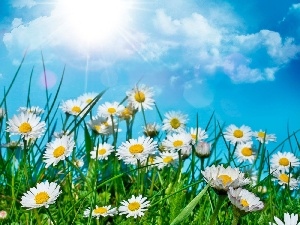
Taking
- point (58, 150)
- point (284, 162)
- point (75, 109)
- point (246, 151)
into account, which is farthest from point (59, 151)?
point (284, 162)

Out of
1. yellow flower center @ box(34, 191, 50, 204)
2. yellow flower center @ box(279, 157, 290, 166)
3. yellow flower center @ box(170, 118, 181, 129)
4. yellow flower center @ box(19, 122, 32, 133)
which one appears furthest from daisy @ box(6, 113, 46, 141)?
yellow flower center @ box(279, 157, 290, 166)

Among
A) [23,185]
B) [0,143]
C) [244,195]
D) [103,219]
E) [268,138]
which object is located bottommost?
[244,195]

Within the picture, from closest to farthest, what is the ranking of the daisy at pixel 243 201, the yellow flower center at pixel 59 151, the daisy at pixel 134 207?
the daisy at pixel 243 201, the daisy at pixel 134 207, the yellow flower center at pixel 59 151

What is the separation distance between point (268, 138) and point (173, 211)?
3.02 feet

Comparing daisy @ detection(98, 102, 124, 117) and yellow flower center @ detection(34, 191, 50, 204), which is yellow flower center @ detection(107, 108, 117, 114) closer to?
daisy @ detection(98, 102, 124, 117)

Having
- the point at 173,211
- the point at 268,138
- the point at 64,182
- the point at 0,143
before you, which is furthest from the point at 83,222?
the point at 268,138

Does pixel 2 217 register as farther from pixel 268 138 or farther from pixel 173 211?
pixel 268 138

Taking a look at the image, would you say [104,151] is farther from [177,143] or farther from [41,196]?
[41,196]

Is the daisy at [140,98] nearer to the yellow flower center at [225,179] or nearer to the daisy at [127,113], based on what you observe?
the daisy at [127,113]

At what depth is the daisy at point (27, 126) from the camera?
5.14 ft

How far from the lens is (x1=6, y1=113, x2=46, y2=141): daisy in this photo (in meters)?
1.57

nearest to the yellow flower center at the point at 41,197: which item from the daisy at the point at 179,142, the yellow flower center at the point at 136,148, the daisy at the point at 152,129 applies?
the yellow flower center at the point at 136,148

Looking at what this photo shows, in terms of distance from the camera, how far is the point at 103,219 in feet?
4.91

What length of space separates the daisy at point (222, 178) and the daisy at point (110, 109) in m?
1.12
